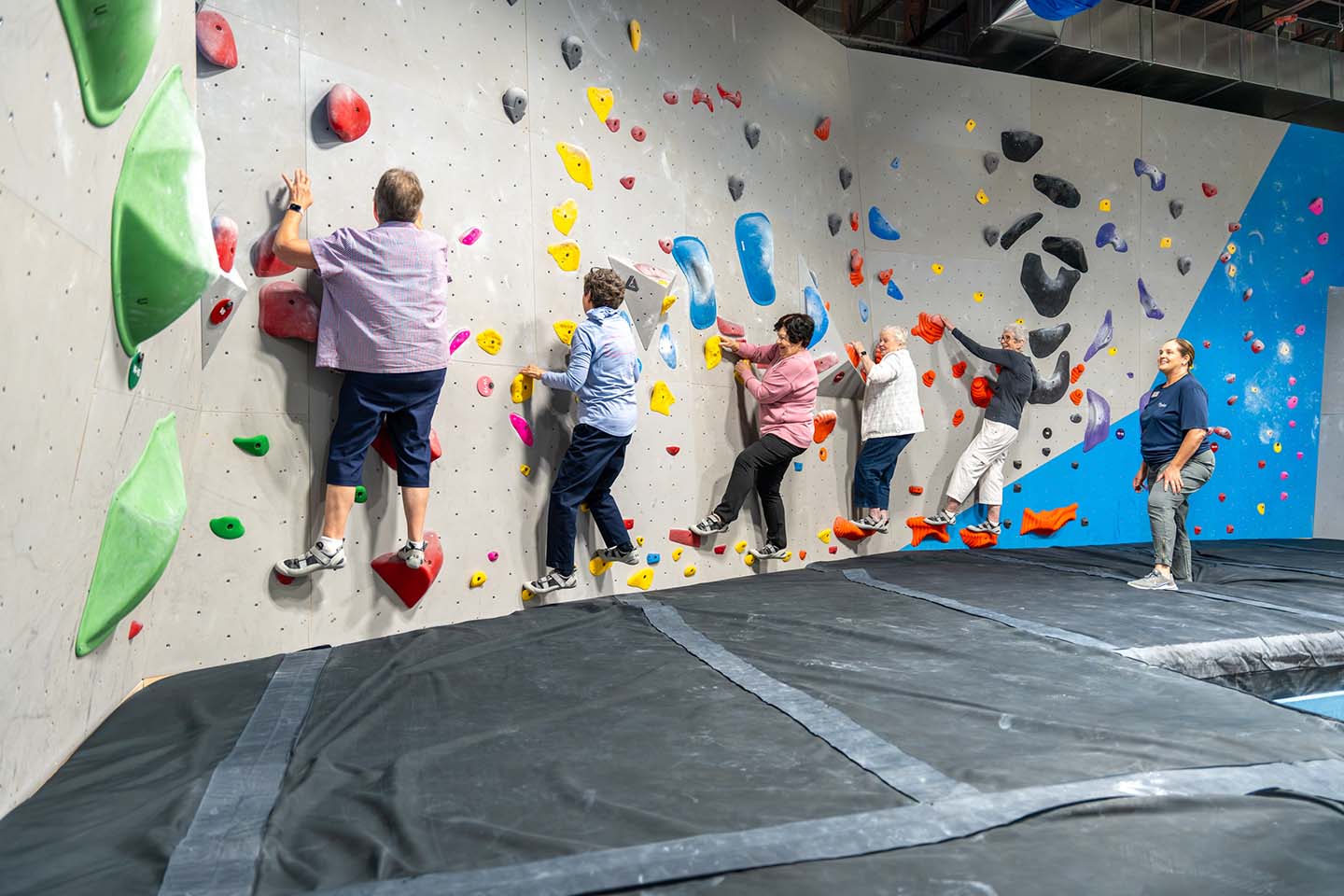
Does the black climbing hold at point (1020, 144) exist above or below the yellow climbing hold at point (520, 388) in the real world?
above

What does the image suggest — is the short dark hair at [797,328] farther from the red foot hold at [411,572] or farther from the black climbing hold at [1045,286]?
the black climbing hold at [1045,286]

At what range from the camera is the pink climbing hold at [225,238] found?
2.41 m

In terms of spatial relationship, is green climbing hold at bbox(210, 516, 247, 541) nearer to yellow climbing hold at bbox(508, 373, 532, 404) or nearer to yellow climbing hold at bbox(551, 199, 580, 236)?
yellow climbing hold at bbox(508, 373, 532, 404)

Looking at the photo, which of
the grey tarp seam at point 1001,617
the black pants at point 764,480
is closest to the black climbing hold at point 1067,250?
the black pants at point 764,480

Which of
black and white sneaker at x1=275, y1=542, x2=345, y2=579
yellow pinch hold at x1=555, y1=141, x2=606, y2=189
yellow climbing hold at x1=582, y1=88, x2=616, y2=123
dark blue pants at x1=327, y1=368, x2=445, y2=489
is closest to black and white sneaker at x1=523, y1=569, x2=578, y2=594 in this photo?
dark blue pants at x1=327, y1=368, x2=445, y2=489

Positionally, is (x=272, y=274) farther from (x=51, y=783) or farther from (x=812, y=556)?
(x=812, y=556)

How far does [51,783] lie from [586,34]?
3133 millimetres

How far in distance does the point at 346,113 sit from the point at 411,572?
1.49 m

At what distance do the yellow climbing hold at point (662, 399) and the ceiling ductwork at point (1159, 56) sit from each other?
4155 mm

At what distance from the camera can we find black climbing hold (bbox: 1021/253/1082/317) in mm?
5516

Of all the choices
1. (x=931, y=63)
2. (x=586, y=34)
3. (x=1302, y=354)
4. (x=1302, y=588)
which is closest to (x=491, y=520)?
(x=586, y=34)

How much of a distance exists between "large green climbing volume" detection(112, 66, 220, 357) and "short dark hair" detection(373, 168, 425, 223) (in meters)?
0.56

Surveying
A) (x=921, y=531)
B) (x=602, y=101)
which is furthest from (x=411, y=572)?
(x=921, y=531)

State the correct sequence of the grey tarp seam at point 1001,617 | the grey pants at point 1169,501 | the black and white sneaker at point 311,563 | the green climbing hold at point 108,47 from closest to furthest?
the green climbing hold at point 108,47 < the black and white sneaker at point 311,563 < the grey tarp seam at point 1001,617 < the grey pants at point 1169,501
